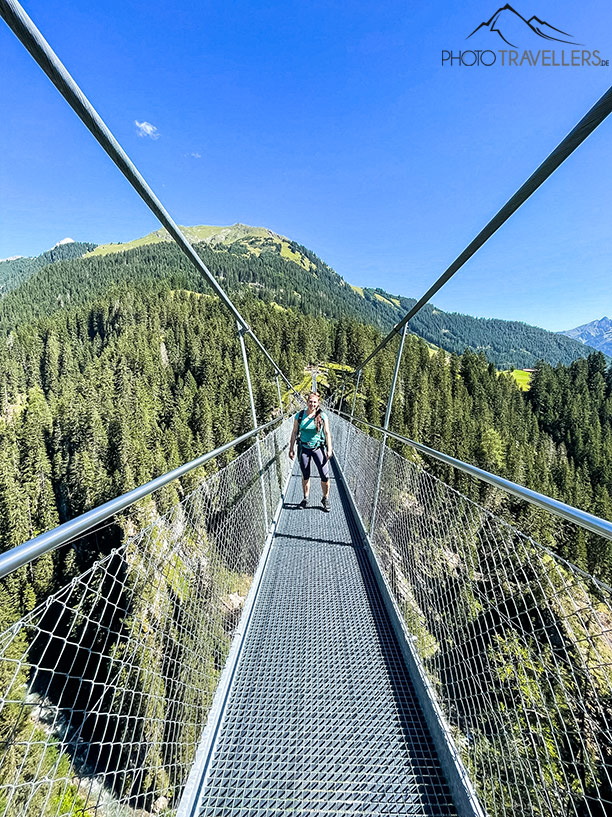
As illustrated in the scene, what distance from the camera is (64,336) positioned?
6894cm

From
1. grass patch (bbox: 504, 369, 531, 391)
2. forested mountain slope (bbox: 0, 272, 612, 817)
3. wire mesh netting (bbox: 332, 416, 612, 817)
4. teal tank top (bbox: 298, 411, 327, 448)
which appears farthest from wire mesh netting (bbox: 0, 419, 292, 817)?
grass patch (bbox: 504, 369, 531, 391)

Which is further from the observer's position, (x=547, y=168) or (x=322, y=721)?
(x=322, y=721)

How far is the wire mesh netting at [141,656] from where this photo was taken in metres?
1.05

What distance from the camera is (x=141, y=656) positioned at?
60.7 inches

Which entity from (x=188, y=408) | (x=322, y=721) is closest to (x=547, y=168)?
(x=322, y=721)

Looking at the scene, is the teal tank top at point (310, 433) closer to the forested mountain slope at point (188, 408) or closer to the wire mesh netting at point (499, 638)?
the wire mesh netting at point (499, 638)

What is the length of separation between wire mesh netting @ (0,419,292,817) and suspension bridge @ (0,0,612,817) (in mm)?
18

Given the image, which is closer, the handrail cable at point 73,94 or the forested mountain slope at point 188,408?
the handrail cable at point 73,94

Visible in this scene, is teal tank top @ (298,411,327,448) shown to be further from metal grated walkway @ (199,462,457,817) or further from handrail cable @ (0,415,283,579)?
handrail cable @ (0,415,283,579)

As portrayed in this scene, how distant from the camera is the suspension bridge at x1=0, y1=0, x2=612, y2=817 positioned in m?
1.16

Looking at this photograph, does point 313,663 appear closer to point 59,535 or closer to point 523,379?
point 59,535

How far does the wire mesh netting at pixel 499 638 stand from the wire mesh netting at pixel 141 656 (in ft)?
3.92

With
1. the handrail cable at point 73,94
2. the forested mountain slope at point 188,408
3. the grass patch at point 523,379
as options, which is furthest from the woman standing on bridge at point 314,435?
the grass patch at point 523,379

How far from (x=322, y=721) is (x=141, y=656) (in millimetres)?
967
